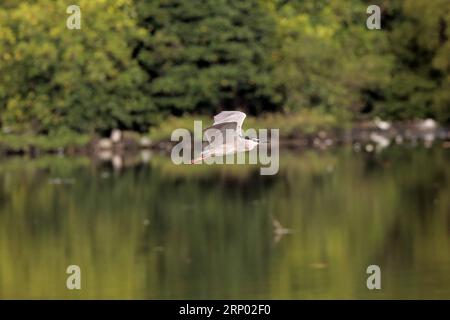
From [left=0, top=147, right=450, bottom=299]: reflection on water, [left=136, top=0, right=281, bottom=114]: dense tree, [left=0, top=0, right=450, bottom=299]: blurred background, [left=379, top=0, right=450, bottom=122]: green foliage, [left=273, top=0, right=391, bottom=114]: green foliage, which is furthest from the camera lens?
[left=379, top=0, right=450, bottom=122]: green foliage

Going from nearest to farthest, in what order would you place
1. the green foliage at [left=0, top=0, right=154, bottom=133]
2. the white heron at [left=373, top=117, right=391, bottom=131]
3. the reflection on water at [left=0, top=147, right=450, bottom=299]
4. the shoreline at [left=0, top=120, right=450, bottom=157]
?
the reflection on water at [left=0, top=147, right=450, bottom=299] < the shoreline at [left=0, top=120, right=450, bottom=157] < the green foliage at [left=0, top=0, right=154, bottom=133] < the white heron at [left=373, top=117, right=391, bottom=131]

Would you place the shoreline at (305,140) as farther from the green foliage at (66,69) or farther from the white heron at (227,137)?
the white heron at (227,137)

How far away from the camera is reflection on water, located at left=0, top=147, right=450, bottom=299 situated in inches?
897

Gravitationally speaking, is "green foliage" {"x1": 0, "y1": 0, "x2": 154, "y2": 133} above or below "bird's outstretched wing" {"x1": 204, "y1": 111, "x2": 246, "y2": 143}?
above

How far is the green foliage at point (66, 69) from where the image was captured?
4431cm

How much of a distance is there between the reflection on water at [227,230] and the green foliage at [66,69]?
5.57 meters

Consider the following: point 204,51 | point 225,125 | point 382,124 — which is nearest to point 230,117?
point 225,125

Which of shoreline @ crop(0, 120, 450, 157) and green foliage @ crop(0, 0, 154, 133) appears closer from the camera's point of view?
shoreline @ crop(0, 120, 450, 157)

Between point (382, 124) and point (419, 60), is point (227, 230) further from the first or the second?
point (419, 60)

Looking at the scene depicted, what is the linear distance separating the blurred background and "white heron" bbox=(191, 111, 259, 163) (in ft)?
23.6

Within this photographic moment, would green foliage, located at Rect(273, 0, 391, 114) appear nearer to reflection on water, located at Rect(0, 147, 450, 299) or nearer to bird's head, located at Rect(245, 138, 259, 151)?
reflection on water, located at Rect(0, 147, 450, 299)

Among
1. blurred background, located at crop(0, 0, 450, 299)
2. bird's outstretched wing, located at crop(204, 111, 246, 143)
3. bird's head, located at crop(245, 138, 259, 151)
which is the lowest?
bird's head, located at crop(245, 138, 259, 151)

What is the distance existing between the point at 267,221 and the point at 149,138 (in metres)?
17.1

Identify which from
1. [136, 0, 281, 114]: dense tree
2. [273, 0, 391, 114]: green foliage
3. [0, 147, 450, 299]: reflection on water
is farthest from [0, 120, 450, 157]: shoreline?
[0, 147, 450, 299]: reflection on water
